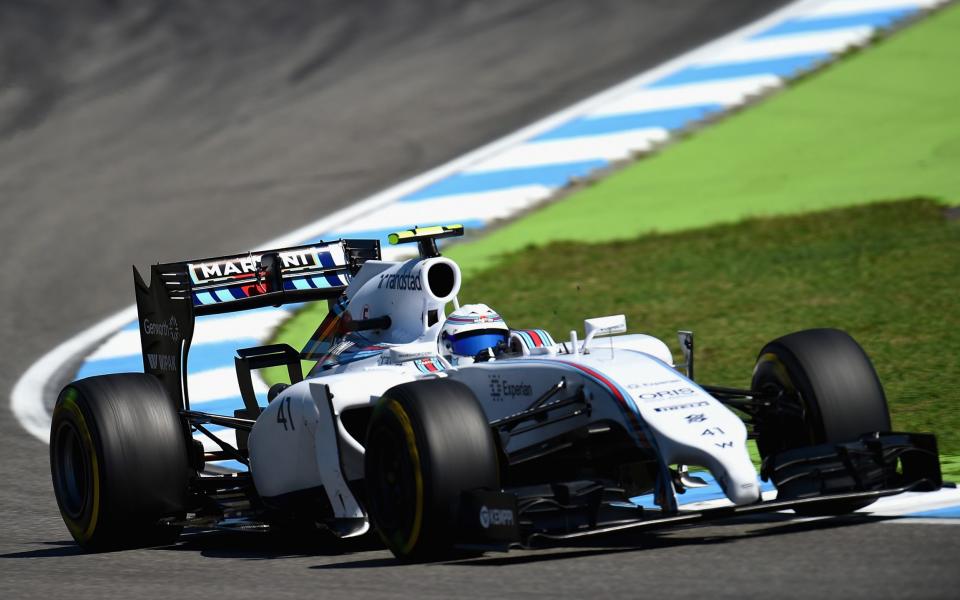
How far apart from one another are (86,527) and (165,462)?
1.74ft

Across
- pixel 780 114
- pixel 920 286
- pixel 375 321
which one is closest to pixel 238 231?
pixel 780 114

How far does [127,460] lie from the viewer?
301 inches

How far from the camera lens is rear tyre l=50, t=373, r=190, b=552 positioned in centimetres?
763

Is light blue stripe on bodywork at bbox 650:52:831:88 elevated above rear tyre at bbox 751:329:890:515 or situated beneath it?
elevated above

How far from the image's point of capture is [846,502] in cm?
674

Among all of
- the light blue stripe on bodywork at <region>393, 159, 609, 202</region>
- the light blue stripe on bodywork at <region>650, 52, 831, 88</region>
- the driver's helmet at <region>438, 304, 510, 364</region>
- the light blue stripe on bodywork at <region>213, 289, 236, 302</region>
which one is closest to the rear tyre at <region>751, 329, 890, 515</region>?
the driver's helmet at <region>438, 304, 510, 364</region>

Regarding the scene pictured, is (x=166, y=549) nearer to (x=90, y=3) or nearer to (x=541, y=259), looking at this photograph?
(x=541, y=259)

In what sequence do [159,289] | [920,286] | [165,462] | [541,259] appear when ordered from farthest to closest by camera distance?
[541,259], [920,286], [159,289], [165,462]

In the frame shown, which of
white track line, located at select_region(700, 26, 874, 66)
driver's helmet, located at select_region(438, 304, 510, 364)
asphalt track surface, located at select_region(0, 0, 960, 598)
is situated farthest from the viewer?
white track line, located at select_region(700, 26, 874, 66)

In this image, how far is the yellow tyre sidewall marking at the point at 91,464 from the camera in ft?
25.2

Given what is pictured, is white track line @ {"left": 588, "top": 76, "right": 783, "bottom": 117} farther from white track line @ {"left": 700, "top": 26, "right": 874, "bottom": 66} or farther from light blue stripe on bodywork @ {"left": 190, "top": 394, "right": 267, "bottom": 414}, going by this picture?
light blue stripe on bodywork @ {"left": 190, "top": 394, "right": 267, "bottom": 414}

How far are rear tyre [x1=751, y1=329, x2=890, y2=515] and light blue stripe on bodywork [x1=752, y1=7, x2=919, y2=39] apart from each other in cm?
1243

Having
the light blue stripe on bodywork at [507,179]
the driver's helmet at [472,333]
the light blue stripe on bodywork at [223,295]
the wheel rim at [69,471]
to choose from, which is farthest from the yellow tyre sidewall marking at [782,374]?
the light blue stripe on bodywork at [507,179]

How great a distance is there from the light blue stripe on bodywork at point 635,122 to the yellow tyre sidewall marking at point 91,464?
10077mm
